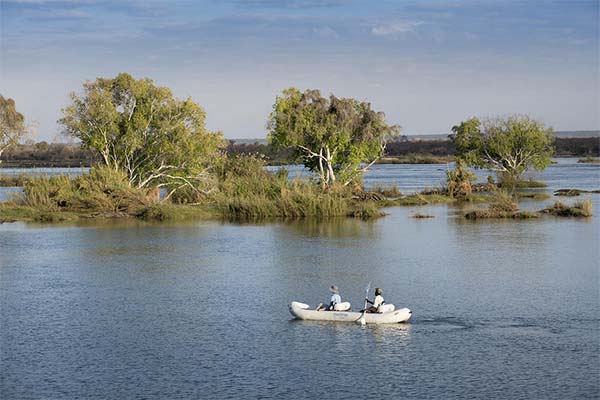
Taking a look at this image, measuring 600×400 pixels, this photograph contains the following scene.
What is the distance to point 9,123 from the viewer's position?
55.6 metres

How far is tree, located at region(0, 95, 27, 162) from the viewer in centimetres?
5531

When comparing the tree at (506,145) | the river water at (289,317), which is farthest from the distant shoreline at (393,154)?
the river water at (289,317)

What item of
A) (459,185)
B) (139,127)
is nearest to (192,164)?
(139,127)

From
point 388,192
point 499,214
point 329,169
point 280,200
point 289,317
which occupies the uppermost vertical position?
point 329,169

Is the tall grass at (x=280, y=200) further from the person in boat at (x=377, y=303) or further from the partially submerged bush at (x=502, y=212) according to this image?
the person in boat at (x=377, y=303)

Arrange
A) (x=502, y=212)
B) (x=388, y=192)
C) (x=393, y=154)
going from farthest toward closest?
1. (x=393, y=154)
2. (x=388, y=192)
3. (x=502, y=212)

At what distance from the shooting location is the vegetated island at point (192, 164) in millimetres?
45156

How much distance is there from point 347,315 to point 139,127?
91.2 ft

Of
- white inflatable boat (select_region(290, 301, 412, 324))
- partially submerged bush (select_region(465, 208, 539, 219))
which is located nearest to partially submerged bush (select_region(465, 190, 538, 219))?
partially submerged bush (select_region(465, 208, 539, 219))

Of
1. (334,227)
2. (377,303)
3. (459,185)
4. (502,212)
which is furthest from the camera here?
(459,185)

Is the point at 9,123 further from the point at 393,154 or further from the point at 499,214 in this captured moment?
the point at 393,154

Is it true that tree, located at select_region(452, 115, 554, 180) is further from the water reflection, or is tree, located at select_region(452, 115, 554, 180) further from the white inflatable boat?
the white inflatable boat

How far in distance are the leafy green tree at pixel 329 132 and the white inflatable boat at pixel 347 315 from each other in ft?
96.4

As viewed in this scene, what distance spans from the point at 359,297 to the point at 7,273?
1137cm
